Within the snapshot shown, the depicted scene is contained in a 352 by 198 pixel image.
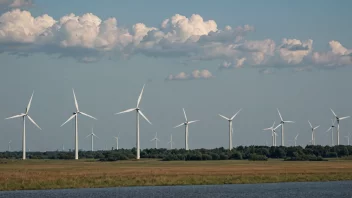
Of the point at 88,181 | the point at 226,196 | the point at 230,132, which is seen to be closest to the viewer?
the point at 226,196

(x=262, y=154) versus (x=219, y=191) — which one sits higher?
(x=262, y=154)

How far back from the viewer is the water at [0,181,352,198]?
6994cm

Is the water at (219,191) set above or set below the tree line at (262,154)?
below

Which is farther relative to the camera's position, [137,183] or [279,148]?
[279,148]

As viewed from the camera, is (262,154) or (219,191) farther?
(262,154)

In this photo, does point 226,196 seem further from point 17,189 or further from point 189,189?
point 17,189

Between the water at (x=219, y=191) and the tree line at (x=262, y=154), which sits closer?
the water at (x=219, y=191)

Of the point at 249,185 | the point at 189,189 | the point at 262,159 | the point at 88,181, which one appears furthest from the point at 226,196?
the point at 262,159

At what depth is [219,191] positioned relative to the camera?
75.4 metres

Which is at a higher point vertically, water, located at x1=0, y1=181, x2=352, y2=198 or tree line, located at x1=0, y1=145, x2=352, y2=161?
tree line, located at x1=0, y1=145, x2=352, y2=161

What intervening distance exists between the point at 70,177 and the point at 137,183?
834 cm

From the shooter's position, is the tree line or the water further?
the tree line

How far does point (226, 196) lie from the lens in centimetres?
6862

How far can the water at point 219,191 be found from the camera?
69938 mm
